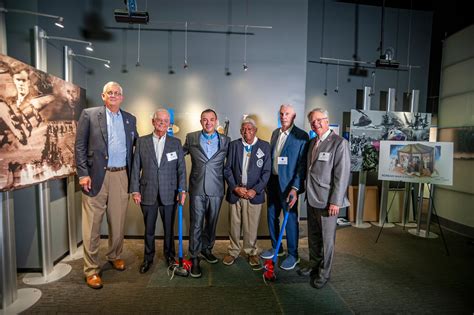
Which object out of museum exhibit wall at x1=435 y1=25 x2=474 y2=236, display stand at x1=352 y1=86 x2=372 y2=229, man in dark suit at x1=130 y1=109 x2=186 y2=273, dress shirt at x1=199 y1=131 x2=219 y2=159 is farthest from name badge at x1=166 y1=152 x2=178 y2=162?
museum exhibit wall at x1=435 y1=25 x2=474 y2=236

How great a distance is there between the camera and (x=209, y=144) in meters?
2.81

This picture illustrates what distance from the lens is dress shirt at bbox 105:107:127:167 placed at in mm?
2613

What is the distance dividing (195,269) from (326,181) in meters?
1.76

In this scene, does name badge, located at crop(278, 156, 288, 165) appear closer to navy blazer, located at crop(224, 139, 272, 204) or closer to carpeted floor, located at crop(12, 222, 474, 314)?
navy blazer, located at crop(224, 139, 272, 204)

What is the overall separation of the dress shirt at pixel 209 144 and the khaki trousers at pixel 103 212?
942 mm

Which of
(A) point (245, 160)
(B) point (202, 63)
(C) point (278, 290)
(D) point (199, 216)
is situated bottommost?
(C) point (278, 290)

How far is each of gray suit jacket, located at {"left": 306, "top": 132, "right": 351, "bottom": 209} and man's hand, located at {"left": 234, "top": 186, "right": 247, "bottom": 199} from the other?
706 mm

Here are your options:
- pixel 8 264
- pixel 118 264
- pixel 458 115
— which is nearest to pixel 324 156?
pixel 118 264

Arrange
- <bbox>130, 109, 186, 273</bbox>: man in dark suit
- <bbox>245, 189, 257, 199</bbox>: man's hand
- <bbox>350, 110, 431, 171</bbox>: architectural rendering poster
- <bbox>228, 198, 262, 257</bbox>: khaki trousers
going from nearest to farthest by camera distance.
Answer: <bbox>130, 109, 186, 273</bbox>: man in dark suit → <bbox>245, 189, 257, 199</bbox>: man's hand → <bbox>228, 198, 262, 257</bbox>: khaki trousers → <bbox>350, 110, 431, 171</bbox>: architectural rendering poster

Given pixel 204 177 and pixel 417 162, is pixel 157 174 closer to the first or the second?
pixel 204 177

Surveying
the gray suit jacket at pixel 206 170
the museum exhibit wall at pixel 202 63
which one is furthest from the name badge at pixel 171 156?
the museum exhibit wall at pixel 202 63

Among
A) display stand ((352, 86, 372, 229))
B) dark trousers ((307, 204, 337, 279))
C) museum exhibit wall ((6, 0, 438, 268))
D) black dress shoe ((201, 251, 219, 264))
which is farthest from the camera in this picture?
display stand ((352, 86, 372, 229))

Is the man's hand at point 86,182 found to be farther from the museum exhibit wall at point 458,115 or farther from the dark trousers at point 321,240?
the museum exhibit wall at point 458,115

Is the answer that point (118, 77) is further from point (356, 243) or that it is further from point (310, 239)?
point (356, 243)
